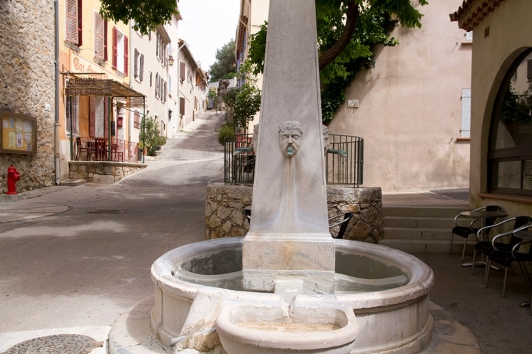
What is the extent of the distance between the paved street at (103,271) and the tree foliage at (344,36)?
12.4 ft

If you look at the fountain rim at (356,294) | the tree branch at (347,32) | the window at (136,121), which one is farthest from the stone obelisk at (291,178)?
the window at (136,121)

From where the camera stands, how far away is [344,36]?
332 inches

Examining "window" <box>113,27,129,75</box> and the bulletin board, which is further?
"window" <box>113,27,129,75</box>

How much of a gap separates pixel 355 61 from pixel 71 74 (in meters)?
9.25

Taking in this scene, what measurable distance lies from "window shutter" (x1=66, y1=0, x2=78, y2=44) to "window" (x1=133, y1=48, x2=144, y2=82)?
6.37 m

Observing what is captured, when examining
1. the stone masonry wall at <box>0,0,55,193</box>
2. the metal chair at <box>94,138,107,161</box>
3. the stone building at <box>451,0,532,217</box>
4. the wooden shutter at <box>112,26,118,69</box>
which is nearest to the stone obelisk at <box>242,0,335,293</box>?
the stone building at <box>451,0,532,217</box>

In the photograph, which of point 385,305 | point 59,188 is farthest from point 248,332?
point 59,188

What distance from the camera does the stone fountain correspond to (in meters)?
2.53

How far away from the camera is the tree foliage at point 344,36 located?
8.12 m

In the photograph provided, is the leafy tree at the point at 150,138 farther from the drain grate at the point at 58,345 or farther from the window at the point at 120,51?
the drain grate at the point at 58,345

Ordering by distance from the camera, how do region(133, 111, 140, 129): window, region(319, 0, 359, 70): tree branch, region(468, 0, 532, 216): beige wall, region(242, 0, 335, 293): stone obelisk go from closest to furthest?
1. region(242, 0, 335, 293): stone obelisk
2. region(468, 0, 532, 216): beige wall
3. region(319, 0, 359, 70): tree branch
4. region(133, 111, 140, 129): window

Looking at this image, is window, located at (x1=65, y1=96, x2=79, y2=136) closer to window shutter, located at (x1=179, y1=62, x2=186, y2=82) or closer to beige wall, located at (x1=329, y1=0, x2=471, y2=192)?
beige wall, located at (x1=329, y1=0, x2=471, y2=192)

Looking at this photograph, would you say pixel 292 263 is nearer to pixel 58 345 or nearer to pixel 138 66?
pixel 58 345

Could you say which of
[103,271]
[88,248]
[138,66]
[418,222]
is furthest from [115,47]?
[418,222]
